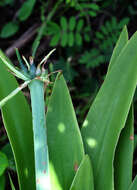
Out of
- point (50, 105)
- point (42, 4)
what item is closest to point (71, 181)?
point (50, 105)

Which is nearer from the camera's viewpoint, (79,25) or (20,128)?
(20,128)

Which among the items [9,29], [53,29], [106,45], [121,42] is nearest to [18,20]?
[9,29]

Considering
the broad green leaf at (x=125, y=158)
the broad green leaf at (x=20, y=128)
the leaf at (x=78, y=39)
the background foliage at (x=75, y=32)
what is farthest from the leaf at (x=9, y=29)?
the broad green leaf at (x=125, y=158)

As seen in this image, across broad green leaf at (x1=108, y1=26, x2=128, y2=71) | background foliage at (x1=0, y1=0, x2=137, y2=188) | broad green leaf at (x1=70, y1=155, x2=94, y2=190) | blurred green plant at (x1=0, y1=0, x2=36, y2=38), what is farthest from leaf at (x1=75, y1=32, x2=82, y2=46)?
broad green leaf at (x1=70, y1=155, x2=94, y2=190)

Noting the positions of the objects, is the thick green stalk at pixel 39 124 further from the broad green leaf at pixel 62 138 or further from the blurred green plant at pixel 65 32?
the blurred green plant at pixel 65 32

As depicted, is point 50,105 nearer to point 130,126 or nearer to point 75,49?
point 130,126

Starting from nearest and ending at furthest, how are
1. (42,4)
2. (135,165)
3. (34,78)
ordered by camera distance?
1. (34,78)
2. (135,165)
3. (42,4)

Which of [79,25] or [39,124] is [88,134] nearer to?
[39,124]

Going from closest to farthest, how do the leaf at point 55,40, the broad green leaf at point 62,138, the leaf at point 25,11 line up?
the broad green leaf at point 62,138
the leaf at point 55,40
the leaf at point 25,11
